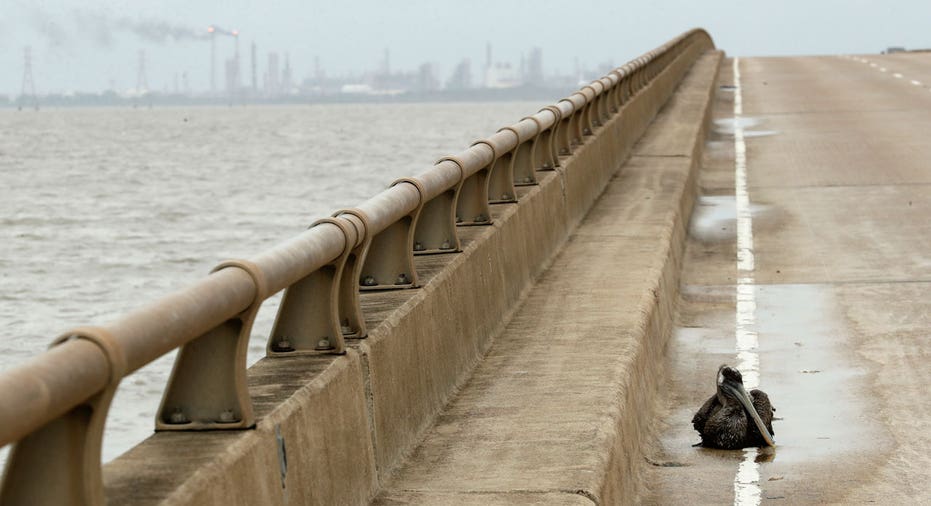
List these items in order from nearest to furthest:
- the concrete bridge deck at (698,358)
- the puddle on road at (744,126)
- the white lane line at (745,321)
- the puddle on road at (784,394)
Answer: the concrete bridge deck at (698,358)
the white lane line at (745,321)
the puddle on road at (784,394)
the puddle on road at (744,126)

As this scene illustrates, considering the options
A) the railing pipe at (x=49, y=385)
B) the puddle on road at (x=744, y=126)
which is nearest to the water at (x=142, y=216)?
the puddle on road at (x=744, y=126)

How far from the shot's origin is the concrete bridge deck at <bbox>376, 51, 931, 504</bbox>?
705 centimetres

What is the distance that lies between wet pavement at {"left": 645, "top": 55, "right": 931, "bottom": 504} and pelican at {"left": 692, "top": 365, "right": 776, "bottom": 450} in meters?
0.09

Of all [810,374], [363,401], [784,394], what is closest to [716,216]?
[810,374]

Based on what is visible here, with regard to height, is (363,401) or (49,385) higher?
(49,385)

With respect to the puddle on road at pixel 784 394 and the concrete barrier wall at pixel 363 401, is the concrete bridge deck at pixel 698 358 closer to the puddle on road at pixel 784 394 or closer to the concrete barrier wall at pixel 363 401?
the puddle on road at pixel 784 394

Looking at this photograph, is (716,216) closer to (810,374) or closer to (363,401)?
(810,374)

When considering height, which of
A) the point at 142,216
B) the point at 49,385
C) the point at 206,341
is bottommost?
the point at 142,216

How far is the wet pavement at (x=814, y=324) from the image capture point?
26.5ft

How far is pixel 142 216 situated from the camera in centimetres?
6056

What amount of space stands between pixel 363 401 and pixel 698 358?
→ 501 centimetres

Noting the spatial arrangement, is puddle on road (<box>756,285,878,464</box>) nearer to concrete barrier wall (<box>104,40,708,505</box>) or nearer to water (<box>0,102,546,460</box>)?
concrete barrier wall (<box>104,40,708,505</box>)

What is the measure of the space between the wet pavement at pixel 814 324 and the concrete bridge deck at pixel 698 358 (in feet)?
0.07

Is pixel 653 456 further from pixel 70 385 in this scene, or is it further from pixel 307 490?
pixel 70 385
